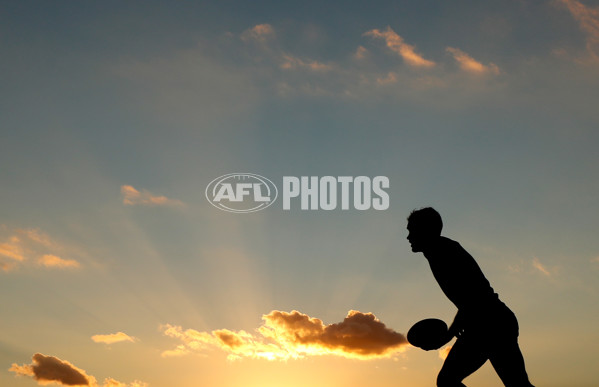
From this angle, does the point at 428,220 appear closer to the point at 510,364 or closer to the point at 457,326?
the point at 457,326

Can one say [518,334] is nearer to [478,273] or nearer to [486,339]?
[486,339]

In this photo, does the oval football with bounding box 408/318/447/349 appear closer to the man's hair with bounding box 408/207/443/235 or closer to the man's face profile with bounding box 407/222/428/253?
the man's face profile with bounding box 407/222/428/253

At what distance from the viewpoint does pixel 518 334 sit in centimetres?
563

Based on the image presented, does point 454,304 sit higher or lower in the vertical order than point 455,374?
higher

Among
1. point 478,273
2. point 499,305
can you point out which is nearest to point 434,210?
point 478,273

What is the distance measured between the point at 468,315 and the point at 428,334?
28.0 inches

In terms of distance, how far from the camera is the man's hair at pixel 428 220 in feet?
20.0

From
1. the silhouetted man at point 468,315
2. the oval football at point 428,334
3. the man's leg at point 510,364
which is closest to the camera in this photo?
the man's leg at point 510,364

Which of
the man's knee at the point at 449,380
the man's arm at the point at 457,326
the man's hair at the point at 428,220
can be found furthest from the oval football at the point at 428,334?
the man's hair at the point at 428,220

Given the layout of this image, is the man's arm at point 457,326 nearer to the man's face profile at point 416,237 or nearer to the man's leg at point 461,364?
the man's leg at point 461,364

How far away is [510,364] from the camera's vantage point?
18.0ft

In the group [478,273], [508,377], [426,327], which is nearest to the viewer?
[508,377]

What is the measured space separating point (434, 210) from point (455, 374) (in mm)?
1748

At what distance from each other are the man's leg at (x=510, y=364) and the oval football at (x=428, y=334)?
790 millimetres
